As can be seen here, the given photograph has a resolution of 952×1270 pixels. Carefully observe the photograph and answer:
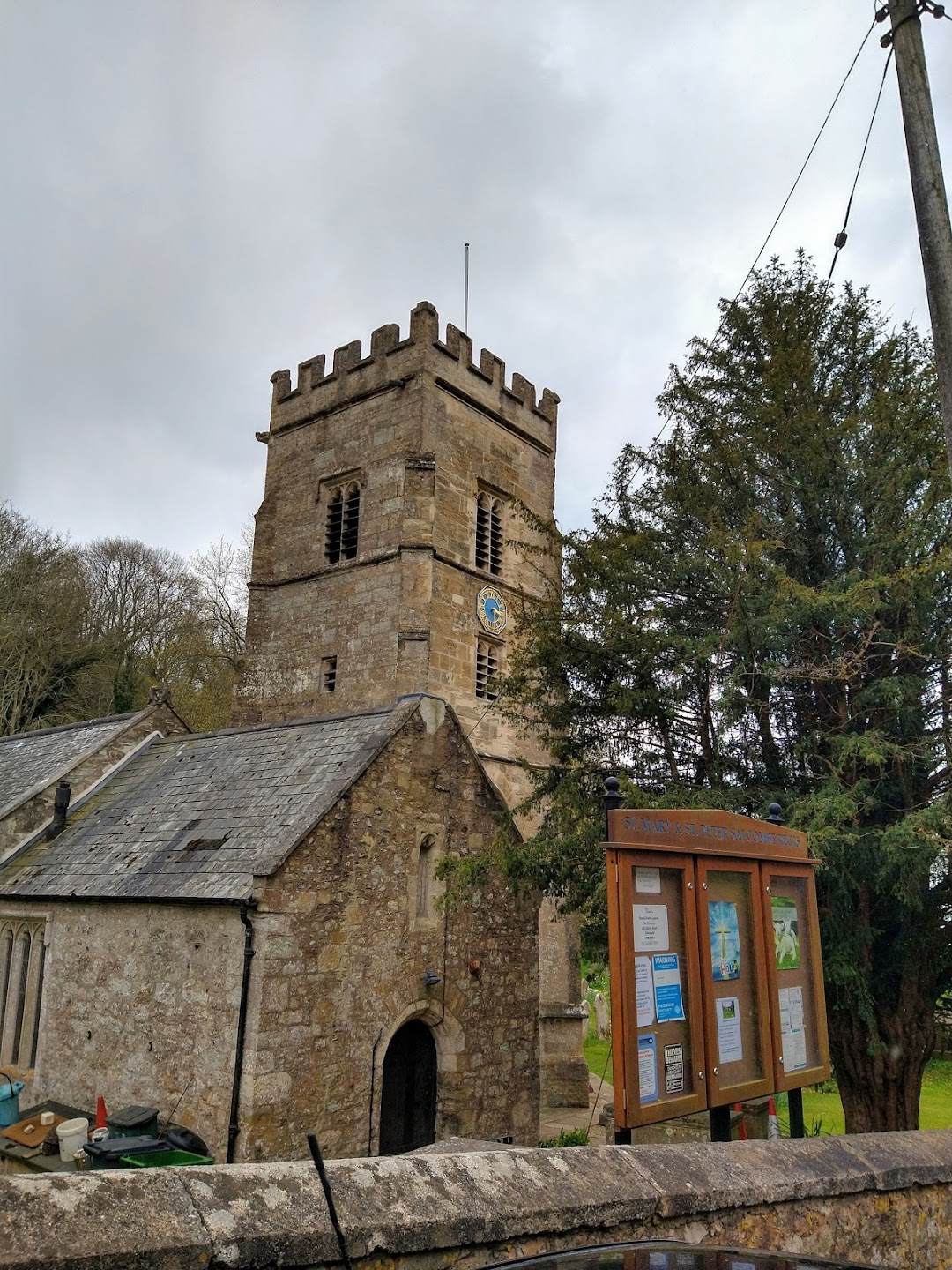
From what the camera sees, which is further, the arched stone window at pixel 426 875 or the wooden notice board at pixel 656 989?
the arched stone window at pixel 426 875

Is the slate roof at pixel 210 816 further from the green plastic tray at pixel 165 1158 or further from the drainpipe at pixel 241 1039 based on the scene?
the green plastic tray at pixel 165 1158

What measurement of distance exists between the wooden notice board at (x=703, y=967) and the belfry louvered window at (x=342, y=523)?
60.7 feet

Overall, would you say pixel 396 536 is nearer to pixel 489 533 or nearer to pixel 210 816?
pixel 489 533

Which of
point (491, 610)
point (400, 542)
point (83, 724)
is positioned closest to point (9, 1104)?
point (83, 724)

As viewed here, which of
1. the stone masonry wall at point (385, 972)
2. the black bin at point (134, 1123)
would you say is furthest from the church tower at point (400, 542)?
the black bin at point (134, 1123)

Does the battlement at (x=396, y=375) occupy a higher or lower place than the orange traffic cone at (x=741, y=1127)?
higher

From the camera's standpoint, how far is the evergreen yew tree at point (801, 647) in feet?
31.7

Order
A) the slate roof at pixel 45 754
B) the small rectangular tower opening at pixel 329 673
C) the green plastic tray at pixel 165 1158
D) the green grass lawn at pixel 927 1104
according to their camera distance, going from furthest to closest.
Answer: the small rectangular tower opening at pixel 329 673
the green grass lawn at pixel 927 1104
the slate roof at pixel 45 754
the green plastic tray at pixel 165 1158

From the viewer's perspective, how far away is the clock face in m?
22.9

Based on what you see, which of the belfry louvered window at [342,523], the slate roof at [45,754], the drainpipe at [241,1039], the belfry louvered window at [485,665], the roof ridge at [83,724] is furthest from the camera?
the belfry louvered window at [342,523]

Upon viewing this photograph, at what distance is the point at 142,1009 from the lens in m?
10.6

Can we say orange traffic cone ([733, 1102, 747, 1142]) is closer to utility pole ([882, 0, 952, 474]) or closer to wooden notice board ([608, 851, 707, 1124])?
wooden notice board ([608, 851, 707, 1124])

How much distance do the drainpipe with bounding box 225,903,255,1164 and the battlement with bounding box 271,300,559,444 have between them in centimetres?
1674

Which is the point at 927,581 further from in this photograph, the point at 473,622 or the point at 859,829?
the point at 473,622
